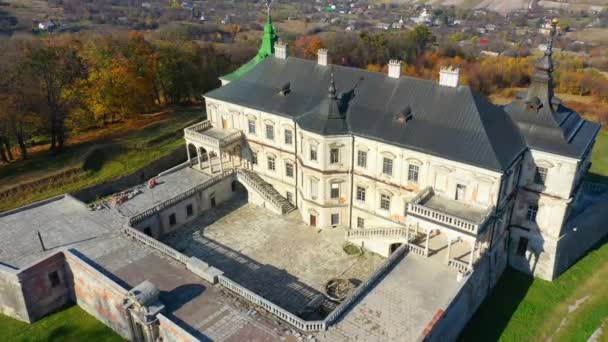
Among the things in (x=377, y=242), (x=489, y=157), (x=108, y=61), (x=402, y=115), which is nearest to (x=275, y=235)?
(x=377, y=242)

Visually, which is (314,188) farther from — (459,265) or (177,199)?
(459,265)

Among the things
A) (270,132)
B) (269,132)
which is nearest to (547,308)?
(270,132)

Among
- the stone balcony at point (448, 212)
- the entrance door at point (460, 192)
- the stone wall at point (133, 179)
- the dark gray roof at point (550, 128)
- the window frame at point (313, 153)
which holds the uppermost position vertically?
the dark gray roof at point (550, 128)

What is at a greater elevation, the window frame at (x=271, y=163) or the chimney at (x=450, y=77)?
the chimney at (x=450, y=77)

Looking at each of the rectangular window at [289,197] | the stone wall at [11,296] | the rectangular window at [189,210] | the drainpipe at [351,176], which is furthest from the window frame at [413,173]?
Answer: the stone wall at [11,296]

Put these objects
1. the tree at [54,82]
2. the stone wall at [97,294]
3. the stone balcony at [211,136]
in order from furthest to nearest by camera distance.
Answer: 1. the tree at [54,82]
2. the stone balcony at [211,136]
3. the stone wall at [97,294]

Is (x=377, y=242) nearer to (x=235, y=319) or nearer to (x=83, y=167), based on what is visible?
(x=235, y=319)

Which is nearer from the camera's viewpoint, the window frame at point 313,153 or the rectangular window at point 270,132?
the window frame at point 313,153

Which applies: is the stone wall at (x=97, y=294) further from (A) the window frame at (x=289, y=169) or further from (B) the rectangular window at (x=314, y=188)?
(A) the window frame at (x=289, y=169)
